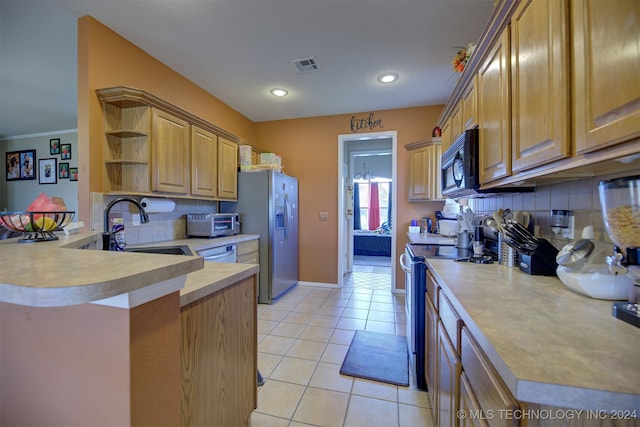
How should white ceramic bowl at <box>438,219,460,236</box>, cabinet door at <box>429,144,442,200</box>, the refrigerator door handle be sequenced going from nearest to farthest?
white ceramic bowl at <box>438,219,460,236</box>
cabinet door at <box>429,144,442,200</box>
the refrigerator door handle

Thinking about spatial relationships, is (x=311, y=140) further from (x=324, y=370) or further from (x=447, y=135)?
(x=324, y=370)

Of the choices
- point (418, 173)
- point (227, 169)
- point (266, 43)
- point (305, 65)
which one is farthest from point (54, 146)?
point (418, 173)

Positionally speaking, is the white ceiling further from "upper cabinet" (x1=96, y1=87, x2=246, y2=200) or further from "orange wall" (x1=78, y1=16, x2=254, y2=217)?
"upper cabinet" (x1=96, y1=87, x2=246, y2=200)

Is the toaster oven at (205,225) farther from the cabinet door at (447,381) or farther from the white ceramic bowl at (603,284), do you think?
the white ceramic bowl at (603,284)

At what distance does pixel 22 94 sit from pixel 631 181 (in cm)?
575

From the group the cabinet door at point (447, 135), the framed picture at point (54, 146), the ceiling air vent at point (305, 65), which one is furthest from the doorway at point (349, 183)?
the framed picture at point (54, 146)

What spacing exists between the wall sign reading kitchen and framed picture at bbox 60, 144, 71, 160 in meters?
5.22

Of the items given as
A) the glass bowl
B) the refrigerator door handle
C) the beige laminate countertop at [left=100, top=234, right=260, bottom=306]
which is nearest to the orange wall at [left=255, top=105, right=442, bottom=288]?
the refrigerator door handle

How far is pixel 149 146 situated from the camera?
2197 millimetres

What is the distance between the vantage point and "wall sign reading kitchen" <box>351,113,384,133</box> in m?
3.86

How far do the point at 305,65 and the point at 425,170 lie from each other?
1.94 meters

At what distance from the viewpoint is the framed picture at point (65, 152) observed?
4812 mm

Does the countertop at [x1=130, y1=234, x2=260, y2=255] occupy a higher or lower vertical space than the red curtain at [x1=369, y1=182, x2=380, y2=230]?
lower

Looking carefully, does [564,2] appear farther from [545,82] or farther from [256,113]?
[256,113]
